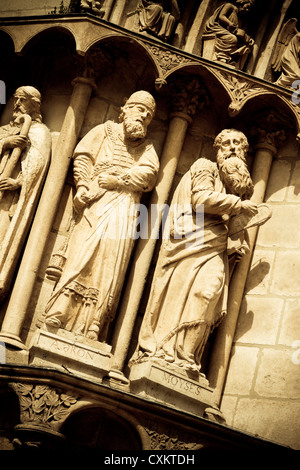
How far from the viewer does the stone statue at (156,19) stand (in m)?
9.94

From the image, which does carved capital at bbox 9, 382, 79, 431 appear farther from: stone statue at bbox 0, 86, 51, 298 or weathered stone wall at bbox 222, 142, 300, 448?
weathered stone wall at bbox 222, 142, 300, 448

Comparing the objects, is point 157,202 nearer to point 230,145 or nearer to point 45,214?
point 230,145

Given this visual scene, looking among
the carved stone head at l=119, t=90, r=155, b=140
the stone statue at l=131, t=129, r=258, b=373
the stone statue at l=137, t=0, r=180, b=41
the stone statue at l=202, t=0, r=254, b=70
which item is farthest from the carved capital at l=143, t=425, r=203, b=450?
the stone statue at l=137, t=0, r=180, b=41

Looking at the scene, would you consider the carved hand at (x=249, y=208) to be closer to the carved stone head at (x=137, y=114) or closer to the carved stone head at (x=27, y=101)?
the carved stone head at (x=137, y=114)

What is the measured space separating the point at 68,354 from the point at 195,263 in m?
1.27

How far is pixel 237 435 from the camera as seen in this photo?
8492 millimetres

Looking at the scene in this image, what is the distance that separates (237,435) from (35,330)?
180cm

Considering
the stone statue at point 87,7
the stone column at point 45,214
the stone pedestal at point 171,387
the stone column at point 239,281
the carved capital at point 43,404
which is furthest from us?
the stone statue at point 87,7

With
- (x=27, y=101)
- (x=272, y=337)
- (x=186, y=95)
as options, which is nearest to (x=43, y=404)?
(x=272, y=337)

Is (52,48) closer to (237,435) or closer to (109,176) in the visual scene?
(109,176)

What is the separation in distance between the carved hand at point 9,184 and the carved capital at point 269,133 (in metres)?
2.12

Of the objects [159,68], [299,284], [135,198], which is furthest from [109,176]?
[299,284]

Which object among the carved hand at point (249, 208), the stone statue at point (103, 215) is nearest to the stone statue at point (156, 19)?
the stone statue at point (103, 215)

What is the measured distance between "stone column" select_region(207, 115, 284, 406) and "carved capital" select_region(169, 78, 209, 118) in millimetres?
581
